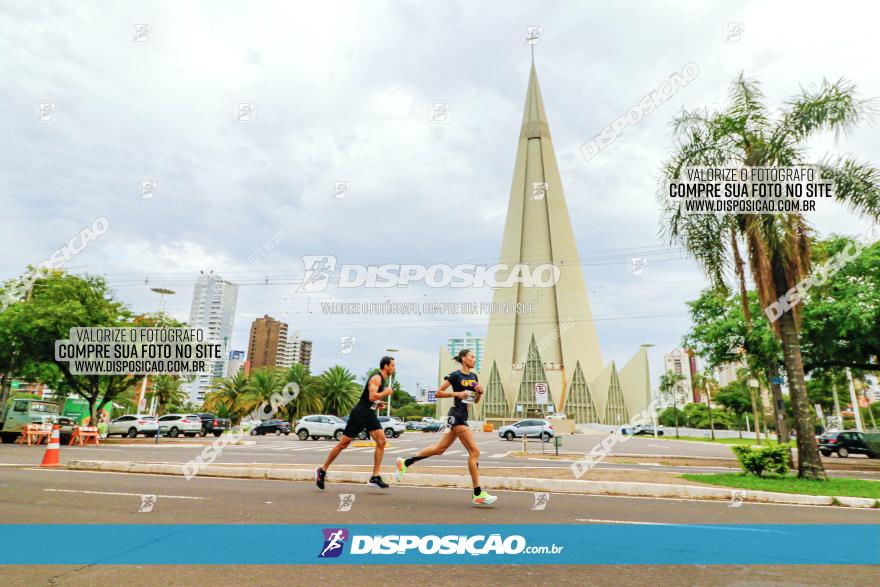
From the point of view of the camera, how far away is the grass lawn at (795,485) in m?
8.98

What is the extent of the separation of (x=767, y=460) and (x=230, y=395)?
48530 millimetres

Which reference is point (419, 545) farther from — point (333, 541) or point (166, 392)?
point (166, 392)

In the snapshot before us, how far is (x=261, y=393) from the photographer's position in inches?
1877

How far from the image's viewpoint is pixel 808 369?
62.0ft

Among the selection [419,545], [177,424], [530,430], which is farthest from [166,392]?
[419,545]

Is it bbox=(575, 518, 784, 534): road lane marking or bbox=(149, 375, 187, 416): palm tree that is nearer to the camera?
bbox=(575, 518, 784, 534): road lane marking

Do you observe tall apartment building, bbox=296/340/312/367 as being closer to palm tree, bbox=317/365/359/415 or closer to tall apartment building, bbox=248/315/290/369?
tall apartment building, bbox=248/315/290/369

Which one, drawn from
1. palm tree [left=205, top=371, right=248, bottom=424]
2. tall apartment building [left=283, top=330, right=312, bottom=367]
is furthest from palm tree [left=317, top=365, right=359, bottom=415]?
tall apartment building [left=283, top=330, right=312, bottom=367]

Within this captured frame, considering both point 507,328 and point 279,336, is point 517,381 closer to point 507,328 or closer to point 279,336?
point 507,328

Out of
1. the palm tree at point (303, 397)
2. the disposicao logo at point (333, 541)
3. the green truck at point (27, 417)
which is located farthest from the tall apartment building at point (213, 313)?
the disposicao logo at point (333, 541)

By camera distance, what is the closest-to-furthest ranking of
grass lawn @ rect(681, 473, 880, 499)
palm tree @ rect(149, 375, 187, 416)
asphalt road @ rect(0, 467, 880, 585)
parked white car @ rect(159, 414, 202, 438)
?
asphalt road @ rect(0, 467, 880, 585)
grass lawn @ rect(681, 473, 880, 499)
parked white car @ rect(159, 414, 202, 438)
palm tree @ rect(149, 375, 187, 416)

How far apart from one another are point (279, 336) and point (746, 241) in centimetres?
11918

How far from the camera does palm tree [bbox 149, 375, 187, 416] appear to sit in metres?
57.5

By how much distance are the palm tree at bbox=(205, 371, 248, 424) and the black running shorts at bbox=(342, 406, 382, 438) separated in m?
45.7
